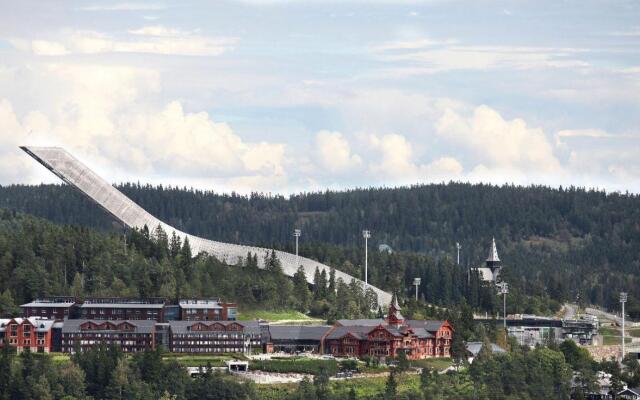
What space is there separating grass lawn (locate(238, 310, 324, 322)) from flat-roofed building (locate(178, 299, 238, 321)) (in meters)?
3.67

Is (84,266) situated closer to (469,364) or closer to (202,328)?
(202,328)

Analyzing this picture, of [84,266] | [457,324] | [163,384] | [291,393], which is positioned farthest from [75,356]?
[457,324]

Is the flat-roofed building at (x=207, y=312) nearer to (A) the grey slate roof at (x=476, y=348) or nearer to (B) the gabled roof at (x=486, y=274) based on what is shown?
(A) the grey slate roof at (x=476, y=348)

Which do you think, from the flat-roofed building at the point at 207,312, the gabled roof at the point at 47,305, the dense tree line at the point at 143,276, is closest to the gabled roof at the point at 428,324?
the dense tree line at the point at 143,276

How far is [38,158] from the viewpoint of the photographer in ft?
424

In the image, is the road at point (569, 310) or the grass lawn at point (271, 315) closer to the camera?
the grass lawn at point (271, 315)

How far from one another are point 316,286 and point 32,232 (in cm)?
2171

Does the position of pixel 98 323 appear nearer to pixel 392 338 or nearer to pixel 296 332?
pixel 296 332

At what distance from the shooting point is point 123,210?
135m

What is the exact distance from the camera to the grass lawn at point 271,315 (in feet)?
391

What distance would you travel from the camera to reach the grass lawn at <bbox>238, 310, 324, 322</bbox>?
119062mm

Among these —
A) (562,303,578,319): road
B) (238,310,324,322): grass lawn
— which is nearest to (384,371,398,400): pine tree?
(238,310,324,322): grass lawn

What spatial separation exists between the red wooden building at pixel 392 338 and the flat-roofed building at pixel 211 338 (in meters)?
5.43

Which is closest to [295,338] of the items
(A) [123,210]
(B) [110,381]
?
(B) [110,381]
